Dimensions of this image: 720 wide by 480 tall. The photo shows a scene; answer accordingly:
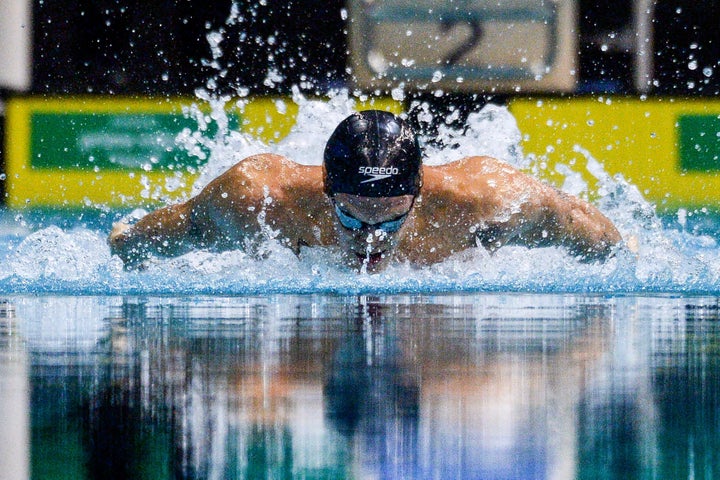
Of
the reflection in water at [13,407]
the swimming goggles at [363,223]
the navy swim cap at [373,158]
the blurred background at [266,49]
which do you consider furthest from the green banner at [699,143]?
the reflection in water at [13,407]

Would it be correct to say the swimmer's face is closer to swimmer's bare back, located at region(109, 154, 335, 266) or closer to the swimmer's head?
the swimmer's head

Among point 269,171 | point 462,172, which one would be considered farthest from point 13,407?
point 462,172

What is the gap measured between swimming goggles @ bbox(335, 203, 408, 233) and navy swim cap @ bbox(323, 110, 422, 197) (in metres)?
0.08

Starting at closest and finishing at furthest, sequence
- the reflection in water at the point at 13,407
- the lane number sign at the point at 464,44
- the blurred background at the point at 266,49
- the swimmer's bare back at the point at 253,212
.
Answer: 1. the reflection in water at the point at 13,407
2. the swimmer's bare back at the point at 253,212
3. the lane number sign at the point at 464,44
4. the blurred background at the point at 266,49

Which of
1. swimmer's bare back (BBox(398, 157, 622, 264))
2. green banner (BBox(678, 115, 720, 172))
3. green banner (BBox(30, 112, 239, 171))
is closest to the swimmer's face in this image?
swimmer's bare back (BBox(398, 157, 622, 264))

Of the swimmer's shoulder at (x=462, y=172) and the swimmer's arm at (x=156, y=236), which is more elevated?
the swimmer's shoulder at (x=462, y=172)

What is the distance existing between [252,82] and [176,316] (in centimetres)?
455

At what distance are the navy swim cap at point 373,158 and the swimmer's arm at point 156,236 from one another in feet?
2.12

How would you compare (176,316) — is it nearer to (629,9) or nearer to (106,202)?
(106,202)

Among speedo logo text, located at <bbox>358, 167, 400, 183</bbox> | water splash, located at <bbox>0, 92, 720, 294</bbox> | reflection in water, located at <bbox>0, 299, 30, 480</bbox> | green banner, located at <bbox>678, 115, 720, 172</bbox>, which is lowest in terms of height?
reflection in water, located at <bbox>0, 299, 30, 480</bbox>

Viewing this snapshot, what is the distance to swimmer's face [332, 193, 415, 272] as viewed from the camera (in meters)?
3.81

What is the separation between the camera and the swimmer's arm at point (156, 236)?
14.3 feet

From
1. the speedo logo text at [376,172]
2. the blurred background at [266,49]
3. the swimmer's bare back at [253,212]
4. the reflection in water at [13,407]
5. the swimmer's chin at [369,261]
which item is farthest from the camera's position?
the blurred background at [266,49]

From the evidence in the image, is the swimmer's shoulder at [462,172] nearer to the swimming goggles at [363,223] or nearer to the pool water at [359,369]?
the pool water at [359,369]
